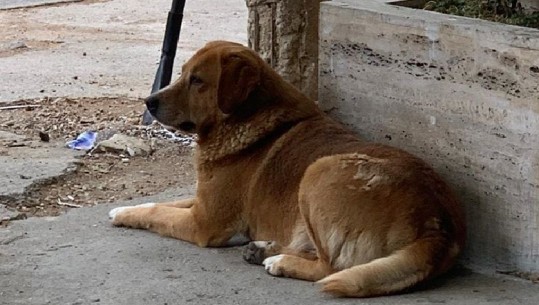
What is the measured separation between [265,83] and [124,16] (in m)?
8.34

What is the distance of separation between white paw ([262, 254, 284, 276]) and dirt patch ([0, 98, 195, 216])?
1611mm

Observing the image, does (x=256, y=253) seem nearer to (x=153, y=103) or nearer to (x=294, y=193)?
(x=294, y=193)

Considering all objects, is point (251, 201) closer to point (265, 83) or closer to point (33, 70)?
point (265, 83)

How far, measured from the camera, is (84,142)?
7746 millimetres

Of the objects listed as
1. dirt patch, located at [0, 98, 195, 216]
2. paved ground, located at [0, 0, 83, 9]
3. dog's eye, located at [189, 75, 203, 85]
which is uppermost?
dog's eye, located at [189, 75, 203, 85]

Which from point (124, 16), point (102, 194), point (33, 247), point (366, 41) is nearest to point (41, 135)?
point (102, 194)

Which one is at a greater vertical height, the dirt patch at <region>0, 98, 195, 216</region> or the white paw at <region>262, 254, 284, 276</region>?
the white paw at <region>262, 254, 284, 276</region>

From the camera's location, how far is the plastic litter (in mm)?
7677

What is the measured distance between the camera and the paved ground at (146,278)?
4.85 metres

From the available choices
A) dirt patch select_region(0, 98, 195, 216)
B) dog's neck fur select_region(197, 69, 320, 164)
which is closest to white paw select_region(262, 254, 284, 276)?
dog's neck fur select_region(197, 69, 320, 164)

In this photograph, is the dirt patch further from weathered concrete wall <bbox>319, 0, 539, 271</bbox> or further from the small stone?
weathered concrete wall <bbox>319, 0, 539, 271</bbox>

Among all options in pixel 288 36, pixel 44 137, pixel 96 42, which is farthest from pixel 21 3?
pixel 288 36

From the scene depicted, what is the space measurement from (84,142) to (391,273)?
11.7 ft

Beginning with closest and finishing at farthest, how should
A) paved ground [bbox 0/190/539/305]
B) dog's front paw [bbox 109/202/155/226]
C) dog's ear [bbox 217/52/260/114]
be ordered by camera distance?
paved ground [bbox 0/190/539/305] → dog's ear [bbox 217/52/260/114] → dog's front paw [bbox 109/202/155/226]
